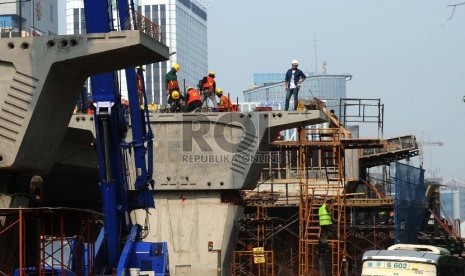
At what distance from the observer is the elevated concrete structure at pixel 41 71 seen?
2498 cm

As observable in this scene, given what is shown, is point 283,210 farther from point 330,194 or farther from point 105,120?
point 105,120

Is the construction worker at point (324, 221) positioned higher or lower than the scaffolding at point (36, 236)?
lower

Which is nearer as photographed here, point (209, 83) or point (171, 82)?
point (171, 82)

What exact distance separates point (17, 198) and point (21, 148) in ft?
4.79

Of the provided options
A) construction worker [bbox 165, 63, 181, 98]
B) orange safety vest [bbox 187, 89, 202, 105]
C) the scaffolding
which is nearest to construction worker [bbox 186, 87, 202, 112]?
orange safety vest [bbox 187, 89, 202, 105]

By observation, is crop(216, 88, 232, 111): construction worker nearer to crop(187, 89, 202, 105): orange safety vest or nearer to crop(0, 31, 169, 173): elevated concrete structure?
crop(187, 89, 202, 105): orange safety vest

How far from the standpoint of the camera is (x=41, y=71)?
2522 centimetres

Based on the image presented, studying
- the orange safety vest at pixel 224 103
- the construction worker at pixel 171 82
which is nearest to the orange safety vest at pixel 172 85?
the construction worker at pixel 171 82

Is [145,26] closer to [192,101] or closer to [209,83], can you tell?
[192,101]

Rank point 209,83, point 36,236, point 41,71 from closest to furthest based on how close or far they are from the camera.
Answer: point 36,236 → point 41,71 → point 209,83

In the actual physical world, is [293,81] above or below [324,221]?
above

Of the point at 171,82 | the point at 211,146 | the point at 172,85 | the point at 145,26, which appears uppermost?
the point at 145,26

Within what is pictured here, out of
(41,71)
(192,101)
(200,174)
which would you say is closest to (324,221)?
(200,174)

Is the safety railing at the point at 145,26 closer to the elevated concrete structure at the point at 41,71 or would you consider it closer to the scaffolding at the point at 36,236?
the elevated concrete structure at the point at 41,71
